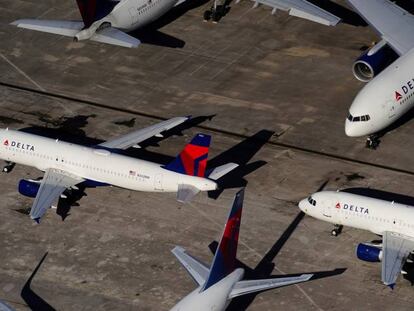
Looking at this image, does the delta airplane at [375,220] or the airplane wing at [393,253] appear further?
the delta airplane at [375,220]

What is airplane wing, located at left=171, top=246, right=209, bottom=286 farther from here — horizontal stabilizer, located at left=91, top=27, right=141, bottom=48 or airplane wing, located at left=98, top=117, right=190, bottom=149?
horizontal stabilizer, located at left=91, top=27, right=141, bottom=48

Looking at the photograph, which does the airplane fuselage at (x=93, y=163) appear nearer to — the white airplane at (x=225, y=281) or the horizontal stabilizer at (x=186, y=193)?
the horizontal stabilizer at (x=186, y=193)

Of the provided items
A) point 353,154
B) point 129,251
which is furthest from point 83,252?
point 353,154

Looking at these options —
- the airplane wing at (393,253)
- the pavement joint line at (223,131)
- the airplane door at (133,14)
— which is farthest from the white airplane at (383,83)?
the airplane door at (133,14)

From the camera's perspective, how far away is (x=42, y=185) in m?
78.1

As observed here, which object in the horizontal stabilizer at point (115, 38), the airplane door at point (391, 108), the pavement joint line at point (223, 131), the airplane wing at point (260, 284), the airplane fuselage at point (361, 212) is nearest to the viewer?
the airplane wing at point (260, 284)

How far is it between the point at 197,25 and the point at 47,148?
23808 millimetres

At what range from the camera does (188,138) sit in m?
85.1

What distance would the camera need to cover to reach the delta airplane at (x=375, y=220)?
70625 mm

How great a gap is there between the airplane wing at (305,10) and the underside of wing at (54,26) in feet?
48.1

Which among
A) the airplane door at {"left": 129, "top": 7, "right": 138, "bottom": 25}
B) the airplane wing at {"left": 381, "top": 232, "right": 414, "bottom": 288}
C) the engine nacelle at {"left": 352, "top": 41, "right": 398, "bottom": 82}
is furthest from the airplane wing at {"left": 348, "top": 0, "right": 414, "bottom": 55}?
the airplane wing at {"left": 381, "top": 232, "right": 414, "bottom": 288}

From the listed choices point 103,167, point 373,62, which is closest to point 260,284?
point 103,167

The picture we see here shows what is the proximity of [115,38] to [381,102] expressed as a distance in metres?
20.7

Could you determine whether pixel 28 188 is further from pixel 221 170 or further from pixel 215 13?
pixel 215 13
